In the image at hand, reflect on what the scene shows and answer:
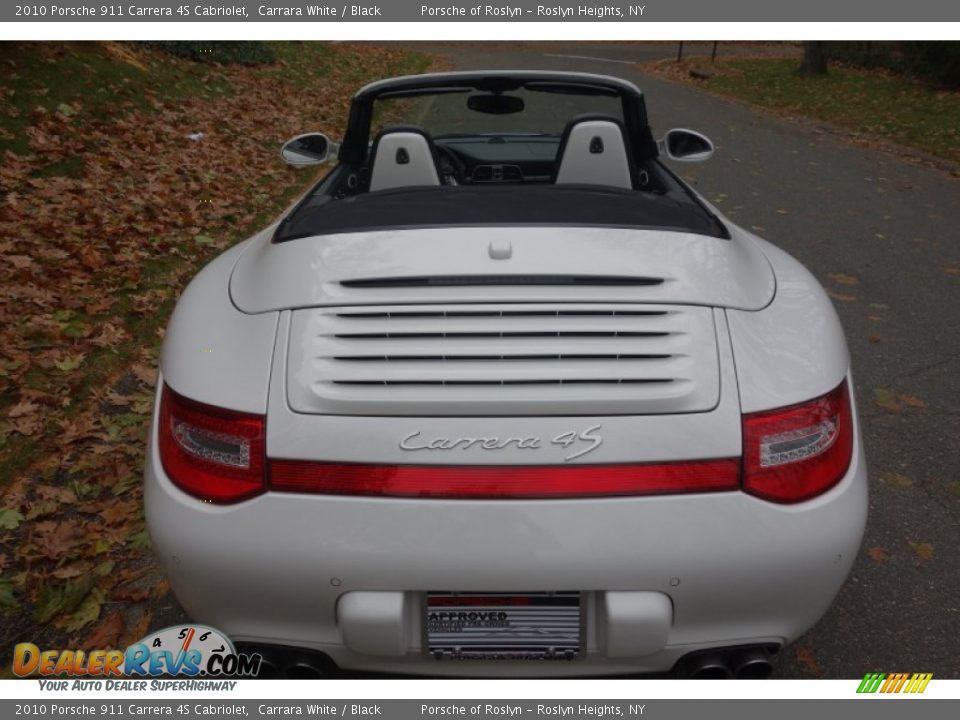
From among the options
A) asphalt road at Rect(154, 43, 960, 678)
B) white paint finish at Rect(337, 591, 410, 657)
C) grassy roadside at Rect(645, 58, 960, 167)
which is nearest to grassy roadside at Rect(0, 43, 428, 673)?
asphalt road at Rect(154, 43, 960, 678)

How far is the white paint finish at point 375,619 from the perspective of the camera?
1.61m

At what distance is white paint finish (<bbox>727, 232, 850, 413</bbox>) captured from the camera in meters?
1.69

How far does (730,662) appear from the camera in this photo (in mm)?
1774

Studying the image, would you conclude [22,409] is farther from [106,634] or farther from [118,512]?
[106,634]

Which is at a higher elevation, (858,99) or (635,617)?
(635,617)

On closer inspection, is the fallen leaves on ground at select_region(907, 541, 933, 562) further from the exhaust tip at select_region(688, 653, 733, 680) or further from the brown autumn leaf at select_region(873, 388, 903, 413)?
the exhaust tip at select_region(688, 653, 733, 680)

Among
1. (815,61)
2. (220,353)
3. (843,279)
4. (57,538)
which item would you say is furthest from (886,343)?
(815,61)

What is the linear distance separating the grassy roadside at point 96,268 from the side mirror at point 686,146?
287cm

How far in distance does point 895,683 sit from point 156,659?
2080 millimetres

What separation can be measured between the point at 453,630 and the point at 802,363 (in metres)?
1.03

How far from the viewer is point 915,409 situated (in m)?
3.59

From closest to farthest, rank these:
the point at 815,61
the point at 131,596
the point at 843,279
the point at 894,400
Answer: the point at 131,596
the point at 894,400
the point at 843,279
the point at 815,61

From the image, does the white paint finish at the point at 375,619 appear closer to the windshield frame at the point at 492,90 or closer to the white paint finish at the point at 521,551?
the white paint finish at the point at 521,551

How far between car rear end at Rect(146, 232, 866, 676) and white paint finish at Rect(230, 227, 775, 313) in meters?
0.06
